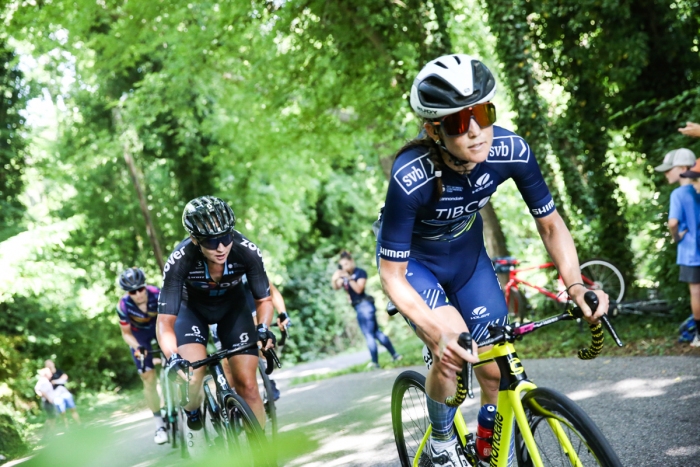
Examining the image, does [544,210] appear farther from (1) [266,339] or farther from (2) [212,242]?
(2) [212,242]

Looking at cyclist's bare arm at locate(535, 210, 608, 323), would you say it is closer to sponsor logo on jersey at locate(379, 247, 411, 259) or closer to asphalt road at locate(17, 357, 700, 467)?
sponsor logo on jersey at locate(379, 247, 411, 259)

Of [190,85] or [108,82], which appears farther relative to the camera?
[108,82]

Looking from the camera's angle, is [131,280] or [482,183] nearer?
[482,183]

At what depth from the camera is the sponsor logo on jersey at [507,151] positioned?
3.50 m

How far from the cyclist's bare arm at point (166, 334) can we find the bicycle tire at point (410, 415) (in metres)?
1.74

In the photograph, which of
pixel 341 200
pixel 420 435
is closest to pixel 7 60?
pixel 341 200

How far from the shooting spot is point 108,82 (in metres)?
22.0

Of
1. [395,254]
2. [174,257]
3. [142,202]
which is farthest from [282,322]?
[142,202]

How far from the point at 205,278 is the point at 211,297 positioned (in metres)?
0.36

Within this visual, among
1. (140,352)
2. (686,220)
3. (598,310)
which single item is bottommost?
(598,310)

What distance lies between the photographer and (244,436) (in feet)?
16.5

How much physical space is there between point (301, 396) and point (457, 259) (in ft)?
26.4

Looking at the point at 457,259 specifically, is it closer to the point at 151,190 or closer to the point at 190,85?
the point at 190,85

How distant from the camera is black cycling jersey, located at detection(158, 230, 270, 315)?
5469mm
